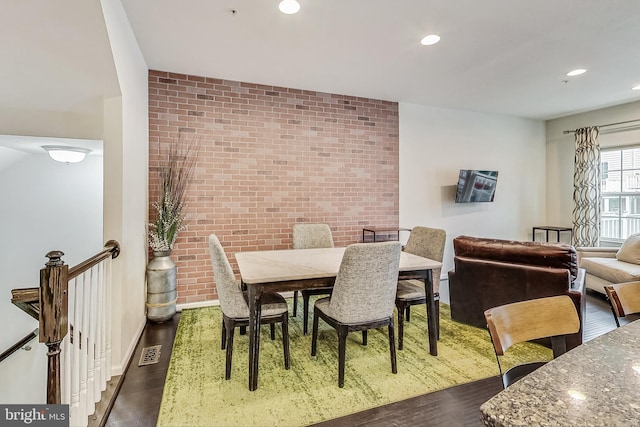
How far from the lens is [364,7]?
2256 mm

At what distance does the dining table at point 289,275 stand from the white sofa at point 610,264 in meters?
2.73

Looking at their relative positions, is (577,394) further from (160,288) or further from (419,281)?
(160,288)

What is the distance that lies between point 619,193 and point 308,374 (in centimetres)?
575

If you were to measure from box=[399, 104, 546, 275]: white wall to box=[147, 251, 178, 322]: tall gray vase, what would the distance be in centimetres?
315

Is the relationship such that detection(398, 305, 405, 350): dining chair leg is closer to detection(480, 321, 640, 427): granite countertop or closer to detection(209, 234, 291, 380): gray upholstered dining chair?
detection(209, 234, 291, 380): gray upholstered dining chair

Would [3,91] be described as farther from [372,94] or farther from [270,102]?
[372,94]

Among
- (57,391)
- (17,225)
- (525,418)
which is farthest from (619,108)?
(17,225)

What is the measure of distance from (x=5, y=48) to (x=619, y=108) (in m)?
7.12

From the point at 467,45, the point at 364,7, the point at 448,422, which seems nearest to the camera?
the point at 448,422

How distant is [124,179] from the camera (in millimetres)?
2289

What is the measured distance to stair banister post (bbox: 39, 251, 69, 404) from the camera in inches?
50.5

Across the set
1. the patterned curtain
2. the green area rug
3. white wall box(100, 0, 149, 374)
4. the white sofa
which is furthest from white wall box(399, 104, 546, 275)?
white wall box(100, 0, 149, 374)

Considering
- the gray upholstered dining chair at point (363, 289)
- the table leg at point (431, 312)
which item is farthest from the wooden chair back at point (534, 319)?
the table leg at point (431, 312)

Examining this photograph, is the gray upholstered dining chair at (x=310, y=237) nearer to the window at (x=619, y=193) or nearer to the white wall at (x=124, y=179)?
the white wall at (x=124, y=179)
